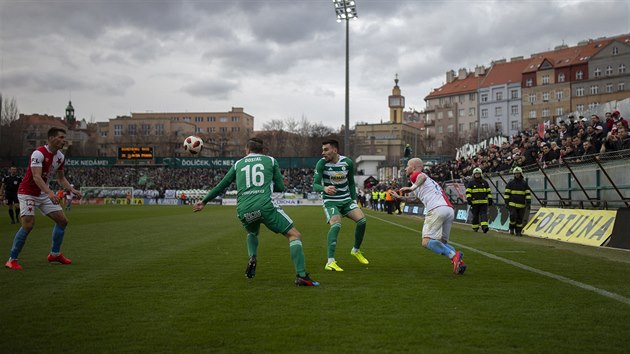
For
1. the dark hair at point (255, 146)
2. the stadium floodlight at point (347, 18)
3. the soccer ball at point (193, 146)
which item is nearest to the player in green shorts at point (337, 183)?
the dark hair at point (255, 146)

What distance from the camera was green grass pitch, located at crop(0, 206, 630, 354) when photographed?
449cm

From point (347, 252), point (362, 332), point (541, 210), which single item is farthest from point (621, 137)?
point (362, 332)

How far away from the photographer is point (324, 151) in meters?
9.52

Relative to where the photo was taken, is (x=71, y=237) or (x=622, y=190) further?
(x=71, y=237)

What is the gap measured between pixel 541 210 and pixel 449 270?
11.1m

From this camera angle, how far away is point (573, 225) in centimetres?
1544

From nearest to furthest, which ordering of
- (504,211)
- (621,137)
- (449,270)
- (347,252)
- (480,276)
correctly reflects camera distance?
(480,276), (449,270), (347,252), (621,137), (504,211)

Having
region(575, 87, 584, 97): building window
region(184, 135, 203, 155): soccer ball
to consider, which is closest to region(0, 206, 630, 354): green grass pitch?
region(184, 135, 203, 155): soccer ball

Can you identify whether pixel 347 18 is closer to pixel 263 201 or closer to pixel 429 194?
pixel 429 194

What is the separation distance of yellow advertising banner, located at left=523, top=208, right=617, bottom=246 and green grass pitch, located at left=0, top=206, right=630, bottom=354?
3.28m

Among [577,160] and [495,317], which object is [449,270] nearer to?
[495,317]

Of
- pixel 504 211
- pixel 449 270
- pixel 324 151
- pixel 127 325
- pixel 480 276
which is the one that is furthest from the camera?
pixel 504 211

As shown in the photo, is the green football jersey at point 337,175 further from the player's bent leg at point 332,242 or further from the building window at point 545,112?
the building window at point 545,112

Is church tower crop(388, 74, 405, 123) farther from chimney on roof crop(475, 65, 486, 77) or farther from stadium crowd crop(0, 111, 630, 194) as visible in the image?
stadium crowd crop(0, 111, 630, 194)
